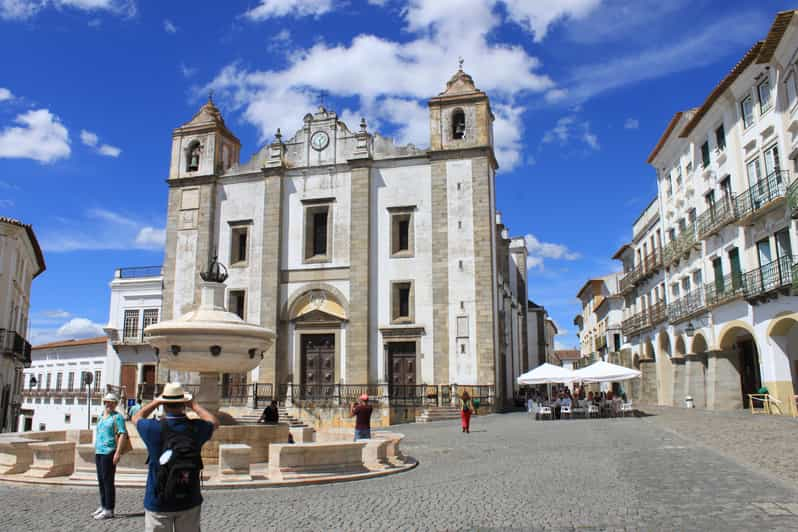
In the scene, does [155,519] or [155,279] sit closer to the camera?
[155,519]

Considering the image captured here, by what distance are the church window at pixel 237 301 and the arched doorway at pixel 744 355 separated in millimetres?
20675

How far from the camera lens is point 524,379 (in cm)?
2552

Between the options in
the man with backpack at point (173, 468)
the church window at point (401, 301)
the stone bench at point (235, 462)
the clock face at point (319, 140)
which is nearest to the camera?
the man with backpack at point (173, 468)

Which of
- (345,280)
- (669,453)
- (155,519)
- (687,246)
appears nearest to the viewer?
(155,519)

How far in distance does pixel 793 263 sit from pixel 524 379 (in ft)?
32.9

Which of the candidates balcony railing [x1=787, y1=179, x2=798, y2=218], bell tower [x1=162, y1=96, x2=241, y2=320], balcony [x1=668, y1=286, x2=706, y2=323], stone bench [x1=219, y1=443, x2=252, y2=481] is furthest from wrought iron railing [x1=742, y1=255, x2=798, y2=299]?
bell tower [x1=162, y1=96, x2=241, y2=320]

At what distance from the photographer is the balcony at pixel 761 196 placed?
20.1 meters

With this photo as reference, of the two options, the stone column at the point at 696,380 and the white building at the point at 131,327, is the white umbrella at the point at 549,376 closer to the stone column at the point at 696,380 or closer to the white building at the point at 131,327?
the stone column at the point at 696,380

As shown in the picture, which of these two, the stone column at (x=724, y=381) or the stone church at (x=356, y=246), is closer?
the stone column at (x=724, y=381)

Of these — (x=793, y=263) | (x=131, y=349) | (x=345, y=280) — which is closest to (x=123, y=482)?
(x=793, y=263)

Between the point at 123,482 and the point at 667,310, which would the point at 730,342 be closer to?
the point at 667,310

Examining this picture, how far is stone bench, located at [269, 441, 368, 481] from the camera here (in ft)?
30.4

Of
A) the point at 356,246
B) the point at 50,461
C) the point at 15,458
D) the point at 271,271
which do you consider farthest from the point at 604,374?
the point at 15,458

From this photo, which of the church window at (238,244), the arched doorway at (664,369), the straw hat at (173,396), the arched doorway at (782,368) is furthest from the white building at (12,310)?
the arched doorway at (664,369)
